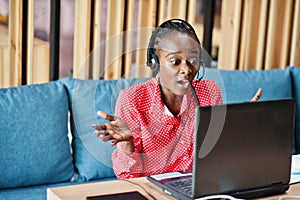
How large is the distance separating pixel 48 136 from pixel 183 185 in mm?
1070

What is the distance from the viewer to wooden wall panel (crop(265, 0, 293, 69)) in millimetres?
3652

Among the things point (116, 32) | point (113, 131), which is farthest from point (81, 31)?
point (113, 131)

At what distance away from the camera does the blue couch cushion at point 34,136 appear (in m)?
2.46

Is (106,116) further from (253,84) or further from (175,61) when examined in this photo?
(253,84)

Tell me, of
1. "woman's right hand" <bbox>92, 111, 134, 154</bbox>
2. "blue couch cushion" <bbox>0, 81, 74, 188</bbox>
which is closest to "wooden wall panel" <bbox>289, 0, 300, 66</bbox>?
"blue couch cushion" <bbox>0, 81, 74, 188</bbox>

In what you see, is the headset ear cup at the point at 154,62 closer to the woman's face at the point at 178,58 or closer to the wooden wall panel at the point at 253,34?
the woman's face at the point at 178,58

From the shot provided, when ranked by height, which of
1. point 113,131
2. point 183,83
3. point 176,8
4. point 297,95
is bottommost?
point 297,95

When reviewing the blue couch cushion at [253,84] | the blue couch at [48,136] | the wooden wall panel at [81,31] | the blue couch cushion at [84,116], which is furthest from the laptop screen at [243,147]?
the wooden wall panel at [81,31]

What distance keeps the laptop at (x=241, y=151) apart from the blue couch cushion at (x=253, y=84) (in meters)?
1.43

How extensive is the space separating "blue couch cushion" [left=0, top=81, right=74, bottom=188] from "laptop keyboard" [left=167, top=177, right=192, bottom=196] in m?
1.00

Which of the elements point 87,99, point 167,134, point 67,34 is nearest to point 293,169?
point 167,134

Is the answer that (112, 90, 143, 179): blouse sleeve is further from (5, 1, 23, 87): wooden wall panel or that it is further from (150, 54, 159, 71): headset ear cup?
(5, 1, 23, 87): wooden wall panel

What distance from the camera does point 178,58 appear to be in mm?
1612

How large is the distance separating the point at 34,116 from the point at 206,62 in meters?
1.02
